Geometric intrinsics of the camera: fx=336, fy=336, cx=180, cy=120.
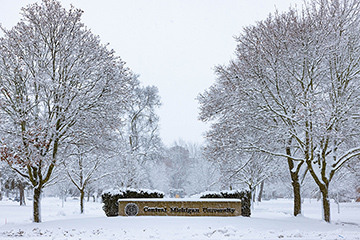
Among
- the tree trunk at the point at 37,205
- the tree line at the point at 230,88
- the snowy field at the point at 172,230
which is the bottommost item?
the snowy field at the point at 172,230

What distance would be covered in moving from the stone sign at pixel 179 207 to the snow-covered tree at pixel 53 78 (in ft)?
14.0

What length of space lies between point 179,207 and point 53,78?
8.56m

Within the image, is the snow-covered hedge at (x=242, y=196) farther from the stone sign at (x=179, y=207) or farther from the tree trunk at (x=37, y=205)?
the tree trunk at (x=37, y=205)

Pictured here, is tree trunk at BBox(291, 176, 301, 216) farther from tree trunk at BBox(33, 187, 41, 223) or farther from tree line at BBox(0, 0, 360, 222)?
tree trunk at BBox(33, 187, 41, 223)

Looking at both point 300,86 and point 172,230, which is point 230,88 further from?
point 172,230

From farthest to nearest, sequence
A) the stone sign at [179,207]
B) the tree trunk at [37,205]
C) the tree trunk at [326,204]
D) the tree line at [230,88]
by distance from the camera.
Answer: the stone sign at [179,207] < the tree trunk at [326,204] < the tree trunk at [37,205] < the tree line at [230,88]

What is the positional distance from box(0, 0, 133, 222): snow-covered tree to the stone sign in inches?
168

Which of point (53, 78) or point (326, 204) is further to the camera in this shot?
point (326, 204)

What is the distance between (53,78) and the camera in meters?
14.3

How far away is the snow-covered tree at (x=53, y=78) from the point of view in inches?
549

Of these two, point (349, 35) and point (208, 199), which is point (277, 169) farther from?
point (349, 35)

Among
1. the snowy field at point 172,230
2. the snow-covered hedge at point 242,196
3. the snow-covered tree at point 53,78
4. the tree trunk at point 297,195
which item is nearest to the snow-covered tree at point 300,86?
the tree trunk at point 297,195

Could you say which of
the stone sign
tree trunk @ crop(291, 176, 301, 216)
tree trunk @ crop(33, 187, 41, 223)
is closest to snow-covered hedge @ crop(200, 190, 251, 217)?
the stone sign

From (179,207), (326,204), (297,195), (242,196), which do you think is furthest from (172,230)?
(297,195)
